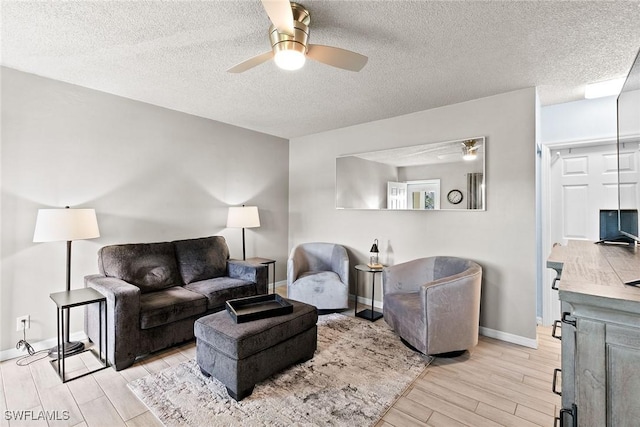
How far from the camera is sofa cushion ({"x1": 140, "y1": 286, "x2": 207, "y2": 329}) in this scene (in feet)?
7.97

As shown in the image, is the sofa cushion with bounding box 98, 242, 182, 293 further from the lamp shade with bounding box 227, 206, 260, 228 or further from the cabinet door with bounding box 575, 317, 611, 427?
the cabinet door with bounding box 575, 317, 611, 427

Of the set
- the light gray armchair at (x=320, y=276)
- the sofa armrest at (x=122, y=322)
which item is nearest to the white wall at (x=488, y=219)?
the light gray armchair at (x=320, y=276)

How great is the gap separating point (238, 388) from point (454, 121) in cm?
325

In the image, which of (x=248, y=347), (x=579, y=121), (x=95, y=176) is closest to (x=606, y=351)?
(x=248, y=347)

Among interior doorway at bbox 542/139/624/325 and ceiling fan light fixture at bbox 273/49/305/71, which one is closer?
ceiling fan light fixture at bbox 273/49/305/71

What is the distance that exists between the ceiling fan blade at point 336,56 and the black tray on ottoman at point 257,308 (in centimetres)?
181

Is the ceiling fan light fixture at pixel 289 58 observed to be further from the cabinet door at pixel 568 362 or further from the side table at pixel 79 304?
the side table at pixel 79 304

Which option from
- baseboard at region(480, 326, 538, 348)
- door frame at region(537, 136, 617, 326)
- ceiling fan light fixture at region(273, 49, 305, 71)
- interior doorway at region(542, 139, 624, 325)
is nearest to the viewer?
ceiling fan light fixture at region(273, 49, 305, 71)

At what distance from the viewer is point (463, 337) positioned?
2.51 meters

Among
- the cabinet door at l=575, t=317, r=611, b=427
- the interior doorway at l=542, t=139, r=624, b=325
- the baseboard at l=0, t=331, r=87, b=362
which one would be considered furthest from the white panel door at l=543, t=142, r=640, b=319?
the baseboard at l=0, t=331, r=87, b=362

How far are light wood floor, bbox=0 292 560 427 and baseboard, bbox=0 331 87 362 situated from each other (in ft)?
0.29

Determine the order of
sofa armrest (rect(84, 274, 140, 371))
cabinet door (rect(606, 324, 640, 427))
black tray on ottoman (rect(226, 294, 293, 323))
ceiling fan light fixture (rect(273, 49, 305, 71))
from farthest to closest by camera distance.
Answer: sofa armrest (rect(84, 274, 140, 371)) < black tray on ottoman (rect(226, 294, 293, 323)) < ceiling fan light fixture (rect(273, 49, 305, 71)) < cabinet door (rect(606, 324, 640, 427))

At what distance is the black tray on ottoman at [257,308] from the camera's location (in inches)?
85.4

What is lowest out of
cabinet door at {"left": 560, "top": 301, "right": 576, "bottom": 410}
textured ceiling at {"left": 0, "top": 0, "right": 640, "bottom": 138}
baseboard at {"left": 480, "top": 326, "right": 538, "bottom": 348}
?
baseboard at {"left": 480, "top": 326, "right": 538, "bottom": 348}
